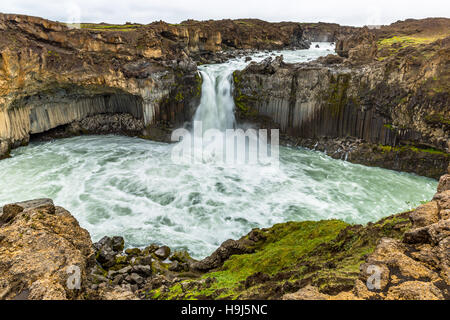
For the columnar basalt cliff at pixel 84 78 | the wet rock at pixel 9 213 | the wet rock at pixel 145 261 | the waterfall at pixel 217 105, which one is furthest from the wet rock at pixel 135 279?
the waterfall at pixel 217 105

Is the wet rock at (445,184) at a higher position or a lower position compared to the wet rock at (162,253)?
higher

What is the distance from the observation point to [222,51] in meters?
41.3

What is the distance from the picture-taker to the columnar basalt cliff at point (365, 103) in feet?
58.4

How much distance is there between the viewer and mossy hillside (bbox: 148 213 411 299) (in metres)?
4.51

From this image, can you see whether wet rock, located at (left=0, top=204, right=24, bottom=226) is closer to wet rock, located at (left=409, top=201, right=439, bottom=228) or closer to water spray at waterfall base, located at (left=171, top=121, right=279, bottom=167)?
wet rock, located at (left=409, top=201, right=439, bottom=228)

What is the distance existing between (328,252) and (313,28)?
79.0m

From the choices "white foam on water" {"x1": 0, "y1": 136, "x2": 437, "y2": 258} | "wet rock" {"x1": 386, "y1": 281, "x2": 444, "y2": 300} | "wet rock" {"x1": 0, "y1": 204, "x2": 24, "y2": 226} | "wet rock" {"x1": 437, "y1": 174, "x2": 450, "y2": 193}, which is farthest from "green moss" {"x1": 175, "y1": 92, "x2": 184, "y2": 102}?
"wet rock" {"x1": 386, "y1": 281, "x2": 444, "y2": 300}

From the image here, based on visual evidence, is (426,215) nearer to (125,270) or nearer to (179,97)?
(125,270)

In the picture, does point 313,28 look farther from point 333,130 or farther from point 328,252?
point 328,252

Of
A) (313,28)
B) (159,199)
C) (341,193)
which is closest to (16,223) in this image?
(159,199)

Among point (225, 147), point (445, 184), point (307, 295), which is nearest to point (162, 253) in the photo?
point (307, 295)

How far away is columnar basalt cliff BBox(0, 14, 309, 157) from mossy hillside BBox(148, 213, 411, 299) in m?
17.9

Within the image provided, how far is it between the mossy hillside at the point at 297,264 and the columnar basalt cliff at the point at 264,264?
23 mm

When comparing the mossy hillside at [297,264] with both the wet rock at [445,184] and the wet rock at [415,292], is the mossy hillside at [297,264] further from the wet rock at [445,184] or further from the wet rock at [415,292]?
the wet rock at [445,184]
